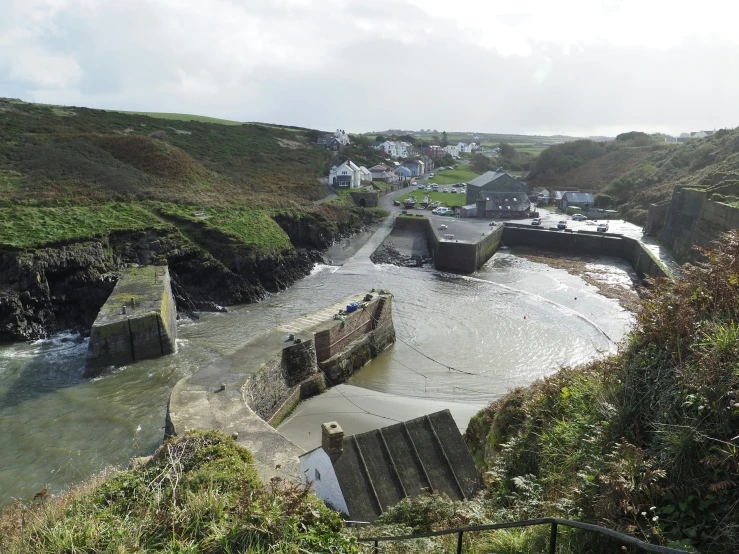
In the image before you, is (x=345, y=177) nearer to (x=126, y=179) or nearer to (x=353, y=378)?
(x=126, y=179)

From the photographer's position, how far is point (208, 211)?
38.7 meters

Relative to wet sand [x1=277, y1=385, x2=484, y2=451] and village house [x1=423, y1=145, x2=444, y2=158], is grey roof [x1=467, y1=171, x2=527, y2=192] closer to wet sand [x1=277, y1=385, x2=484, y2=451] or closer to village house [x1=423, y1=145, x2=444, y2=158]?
wet sand [x1=277, y1=385, x2=484, y2=451]

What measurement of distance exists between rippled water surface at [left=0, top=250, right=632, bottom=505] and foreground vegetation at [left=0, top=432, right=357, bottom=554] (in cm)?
593

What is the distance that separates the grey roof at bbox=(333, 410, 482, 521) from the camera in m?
8.27

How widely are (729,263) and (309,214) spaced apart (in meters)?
41.4

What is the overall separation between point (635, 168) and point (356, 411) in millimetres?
74457

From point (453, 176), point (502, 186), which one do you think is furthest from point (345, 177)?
point (453, 176)

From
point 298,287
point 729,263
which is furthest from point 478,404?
point 298,287

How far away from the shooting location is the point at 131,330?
19.7 m

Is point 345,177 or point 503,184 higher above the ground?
point 345,177

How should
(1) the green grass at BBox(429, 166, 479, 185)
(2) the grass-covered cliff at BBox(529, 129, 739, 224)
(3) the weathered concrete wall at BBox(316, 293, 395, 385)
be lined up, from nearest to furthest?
(3) the weathered concrete wall at BBox(316, 293, 395, 385) → (2) the grass-covered cliff at BBox(529, 129, 739, 224) → (1) the green grass at BBox(429, 166, 479, 185)

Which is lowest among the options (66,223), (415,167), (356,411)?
(356,411)

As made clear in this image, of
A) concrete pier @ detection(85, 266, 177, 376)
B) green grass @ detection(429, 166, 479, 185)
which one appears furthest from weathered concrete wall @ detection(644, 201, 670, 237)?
concrete pier @ detection(85, 266, 177, 376)

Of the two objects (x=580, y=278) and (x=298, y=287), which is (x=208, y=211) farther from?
(x=580, y=278)
